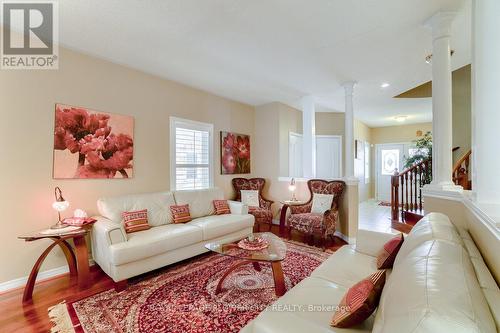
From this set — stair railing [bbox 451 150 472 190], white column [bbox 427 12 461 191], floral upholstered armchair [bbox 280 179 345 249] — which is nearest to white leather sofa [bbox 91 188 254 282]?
floral upholstered armchair [bbox 280 179 345 249]

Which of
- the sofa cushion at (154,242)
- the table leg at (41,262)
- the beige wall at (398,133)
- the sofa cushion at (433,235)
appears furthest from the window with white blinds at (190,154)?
the beige wall at (398,133)

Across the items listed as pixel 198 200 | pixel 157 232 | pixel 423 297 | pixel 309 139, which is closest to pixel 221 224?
pixel 198 200

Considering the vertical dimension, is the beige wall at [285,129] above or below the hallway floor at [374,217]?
above

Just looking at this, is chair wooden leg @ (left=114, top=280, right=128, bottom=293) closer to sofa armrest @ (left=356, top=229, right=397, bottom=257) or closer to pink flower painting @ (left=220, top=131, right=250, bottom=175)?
sofa armrest @ (left=356, top=229, right=397, bottom=257)

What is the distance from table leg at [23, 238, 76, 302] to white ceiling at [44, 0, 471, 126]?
2.26 m

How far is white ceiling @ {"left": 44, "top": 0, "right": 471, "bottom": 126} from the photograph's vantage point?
205cm

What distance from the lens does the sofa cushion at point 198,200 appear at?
11.6 feet

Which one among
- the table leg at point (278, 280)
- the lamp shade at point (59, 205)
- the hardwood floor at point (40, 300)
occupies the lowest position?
the hardwood floor at point (40, 300)

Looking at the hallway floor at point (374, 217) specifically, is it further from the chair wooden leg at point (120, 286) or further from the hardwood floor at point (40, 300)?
the hardwood floor at point (40, 300)

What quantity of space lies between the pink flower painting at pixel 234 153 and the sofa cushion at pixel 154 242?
1.87m

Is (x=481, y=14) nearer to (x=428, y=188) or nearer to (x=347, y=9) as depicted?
(x=347, y=9)

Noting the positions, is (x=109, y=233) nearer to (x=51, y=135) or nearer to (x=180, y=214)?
(x=180, y=214)

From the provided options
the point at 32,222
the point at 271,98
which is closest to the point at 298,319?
the point at 32,222

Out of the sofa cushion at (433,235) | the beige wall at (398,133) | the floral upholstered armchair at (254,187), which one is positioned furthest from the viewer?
the beige wall at (398,133)
